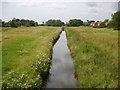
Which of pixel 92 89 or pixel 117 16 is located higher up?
pixel 117 16

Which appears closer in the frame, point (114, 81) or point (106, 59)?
point (114, 81)

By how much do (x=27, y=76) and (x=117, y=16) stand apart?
49.9m

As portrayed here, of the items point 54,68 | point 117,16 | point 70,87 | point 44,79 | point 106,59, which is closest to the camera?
point 70,87

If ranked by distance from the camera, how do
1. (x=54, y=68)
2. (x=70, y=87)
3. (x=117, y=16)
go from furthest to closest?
(x=117, y=16) < (x=54, y=68) < (x=70, y=87)

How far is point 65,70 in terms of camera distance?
12.1m

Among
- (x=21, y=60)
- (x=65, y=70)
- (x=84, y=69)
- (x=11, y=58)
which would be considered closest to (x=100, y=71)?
(x=84, y=69)

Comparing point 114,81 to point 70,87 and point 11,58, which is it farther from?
point 11,58

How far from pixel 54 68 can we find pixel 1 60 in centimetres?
495

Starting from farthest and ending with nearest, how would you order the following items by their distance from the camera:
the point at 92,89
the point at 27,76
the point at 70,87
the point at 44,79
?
the point at 44,79, the point at 70,87, the point at 27,76, the point at 92,89

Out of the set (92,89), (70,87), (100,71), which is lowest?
(70,87)

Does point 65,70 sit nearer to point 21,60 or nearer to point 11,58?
point 21,60

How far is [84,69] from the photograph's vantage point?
9.48 meters

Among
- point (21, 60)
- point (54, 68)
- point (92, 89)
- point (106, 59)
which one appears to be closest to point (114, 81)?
point (92, 89)

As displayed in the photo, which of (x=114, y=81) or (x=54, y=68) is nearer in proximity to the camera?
(x=114, y=81)
